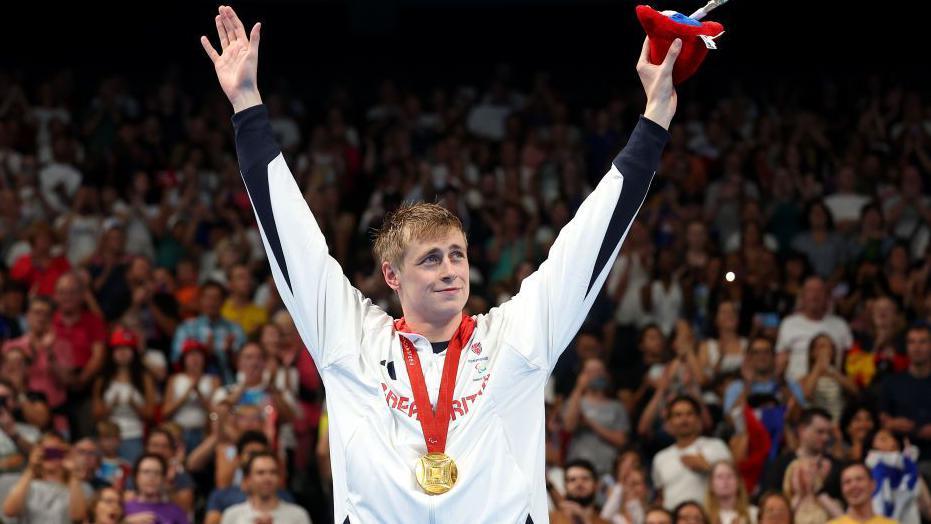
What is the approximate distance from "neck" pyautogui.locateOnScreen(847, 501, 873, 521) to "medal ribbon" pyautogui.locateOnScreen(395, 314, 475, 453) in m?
5.67

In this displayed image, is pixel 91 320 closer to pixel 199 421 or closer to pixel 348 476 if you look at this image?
pixel 199 421

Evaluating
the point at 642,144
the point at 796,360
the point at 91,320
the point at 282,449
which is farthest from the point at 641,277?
the point at 642,144

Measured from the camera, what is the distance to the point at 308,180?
14.4 m

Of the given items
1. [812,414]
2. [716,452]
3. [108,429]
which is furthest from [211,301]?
[812,414]

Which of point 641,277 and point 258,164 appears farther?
point 641,277

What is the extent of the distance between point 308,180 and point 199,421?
4.33m

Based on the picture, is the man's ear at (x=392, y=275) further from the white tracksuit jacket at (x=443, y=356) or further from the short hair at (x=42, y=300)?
the short hair at (x=42, y=300)

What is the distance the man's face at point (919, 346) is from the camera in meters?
10.2

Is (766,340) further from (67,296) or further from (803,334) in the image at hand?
(67,296)

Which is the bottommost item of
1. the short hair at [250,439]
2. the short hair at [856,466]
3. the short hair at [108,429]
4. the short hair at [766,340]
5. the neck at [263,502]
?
the short hair at [856,466]

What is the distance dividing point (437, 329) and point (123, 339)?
7.35 meters

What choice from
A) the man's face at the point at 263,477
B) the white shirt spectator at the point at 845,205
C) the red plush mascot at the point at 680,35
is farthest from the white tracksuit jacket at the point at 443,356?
the white shirt spectator at the point at 845,205

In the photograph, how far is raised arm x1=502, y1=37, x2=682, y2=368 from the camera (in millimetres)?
3918

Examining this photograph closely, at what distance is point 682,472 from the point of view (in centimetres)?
959
